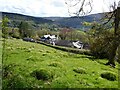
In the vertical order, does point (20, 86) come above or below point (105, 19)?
below

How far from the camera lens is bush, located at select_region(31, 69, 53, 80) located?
66.1ft

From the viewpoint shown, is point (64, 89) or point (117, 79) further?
point (117, 79)

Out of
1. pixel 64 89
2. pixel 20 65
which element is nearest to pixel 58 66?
pixel 20 65

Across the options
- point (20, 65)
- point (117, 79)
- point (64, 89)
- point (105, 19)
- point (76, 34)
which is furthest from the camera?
point (76, 34)

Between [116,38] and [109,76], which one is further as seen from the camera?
[116,38]

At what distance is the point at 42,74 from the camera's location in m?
20.5

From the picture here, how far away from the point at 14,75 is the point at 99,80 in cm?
636

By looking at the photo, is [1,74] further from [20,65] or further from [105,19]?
[105,19]

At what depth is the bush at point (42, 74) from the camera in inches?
793

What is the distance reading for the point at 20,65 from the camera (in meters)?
24.1

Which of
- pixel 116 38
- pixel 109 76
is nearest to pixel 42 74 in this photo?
pixel 109 76

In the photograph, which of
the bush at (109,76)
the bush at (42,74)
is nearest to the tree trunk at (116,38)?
the bush at (109,76)

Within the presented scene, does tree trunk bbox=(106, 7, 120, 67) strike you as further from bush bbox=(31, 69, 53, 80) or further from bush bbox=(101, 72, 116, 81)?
bush bbox=(31, 69, 53, 80)

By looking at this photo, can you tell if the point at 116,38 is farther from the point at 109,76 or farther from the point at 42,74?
the point at 42,74
